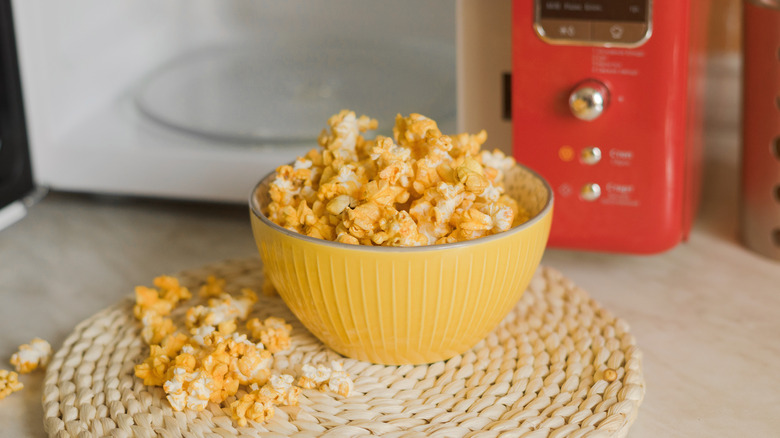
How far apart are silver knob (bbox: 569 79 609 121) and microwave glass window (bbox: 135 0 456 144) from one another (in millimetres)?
188

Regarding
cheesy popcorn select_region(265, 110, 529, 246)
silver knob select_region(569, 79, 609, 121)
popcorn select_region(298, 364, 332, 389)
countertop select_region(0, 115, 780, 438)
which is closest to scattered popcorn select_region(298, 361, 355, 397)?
popcorn select_region(298, 364, 332, 389)

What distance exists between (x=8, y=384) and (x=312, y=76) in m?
0.50

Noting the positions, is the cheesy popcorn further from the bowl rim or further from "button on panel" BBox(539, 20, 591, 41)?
"button on panel" BBox(539, 20, 591, 41)

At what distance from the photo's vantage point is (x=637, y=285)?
865 millimetres

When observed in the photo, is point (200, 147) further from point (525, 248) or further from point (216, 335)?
point (525, 248)

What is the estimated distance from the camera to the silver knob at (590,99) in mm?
758

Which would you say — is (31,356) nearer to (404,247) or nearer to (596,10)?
(404,247)

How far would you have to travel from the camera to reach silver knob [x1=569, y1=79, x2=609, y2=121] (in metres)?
0.76

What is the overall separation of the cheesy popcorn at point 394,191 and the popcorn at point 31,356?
0.24 meters

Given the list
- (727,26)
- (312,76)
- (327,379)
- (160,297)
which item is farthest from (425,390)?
(727,26)

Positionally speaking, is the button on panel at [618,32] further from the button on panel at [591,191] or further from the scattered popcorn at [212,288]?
the scattered popcorn at [212,288]

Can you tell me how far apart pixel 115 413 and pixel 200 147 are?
380 millimetres

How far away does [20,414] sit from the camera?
0.68 m

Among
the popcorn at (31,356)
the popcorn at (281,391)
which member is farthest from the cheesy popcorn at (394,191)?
the popcorn at (31,356)
